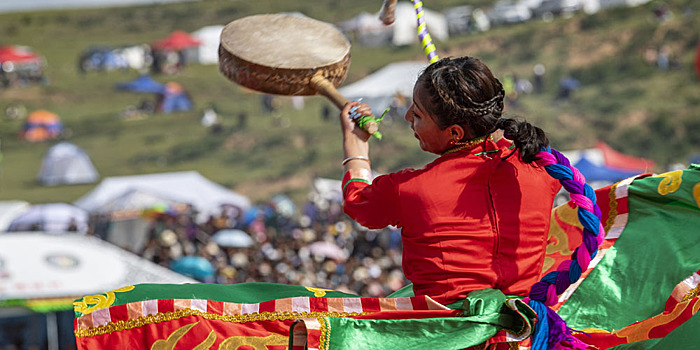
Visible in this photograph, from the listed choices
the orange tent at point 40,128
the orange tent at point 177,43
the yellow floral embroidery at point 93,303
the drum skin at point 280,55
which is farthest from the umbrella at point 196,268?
the orange tent at point 177,43

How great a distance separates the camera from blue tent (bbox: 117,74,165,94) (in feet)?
77.5

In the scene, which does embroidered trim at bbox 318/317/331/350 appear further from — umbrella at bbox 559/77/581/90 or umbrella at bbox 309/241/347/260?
umbrella at bbox 559/77/581/90

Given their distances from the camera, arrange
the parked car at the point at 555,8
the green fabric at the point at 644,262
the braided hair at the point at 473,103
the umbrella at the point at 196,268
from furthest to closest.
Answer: the parked car at the point at 555,8
the umbrella at the point at 196,268
the green fabric at the point at 644,262
the braided hair at the point at 473,103

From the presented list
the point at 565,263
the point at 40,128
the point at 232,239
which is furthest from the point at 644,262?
the point at 40,128

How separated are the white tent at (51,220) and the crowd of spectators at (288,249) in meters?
1.03

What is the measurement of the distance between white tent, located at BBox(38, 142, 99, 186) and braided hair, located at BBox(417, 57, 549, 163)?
18878 millimetres

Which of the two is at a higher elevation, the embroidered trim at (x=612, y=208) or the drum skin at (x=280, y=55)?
the drum skin at (x=280, y=55)

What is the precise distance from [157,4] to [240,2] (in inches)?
108

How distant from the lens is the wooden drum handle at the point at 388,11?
246cm

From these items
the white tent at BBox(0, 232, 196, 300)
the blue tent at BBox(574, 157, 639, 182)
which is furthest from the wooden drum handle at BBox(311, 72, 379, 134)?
the blue tent at BBox(574, 157, 639, 182)

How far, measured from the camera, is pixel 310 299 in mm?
1854

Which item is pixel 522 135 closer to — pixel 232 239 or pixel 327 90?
pixel 327 90

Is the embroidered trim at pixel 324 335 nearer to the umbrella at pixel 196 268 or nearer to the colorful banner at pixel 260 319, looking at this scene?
the colorful banner at pixel 260 319

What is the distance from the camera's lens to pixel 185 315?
5.82 feet
